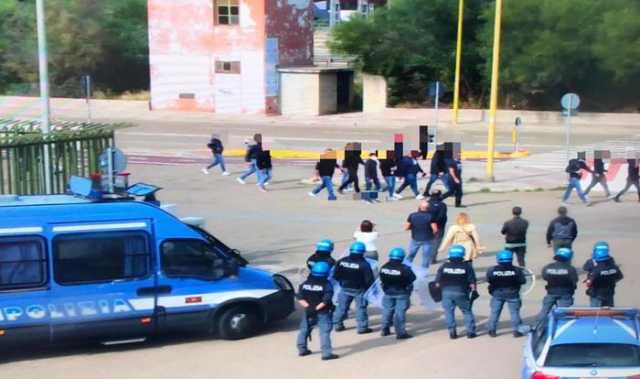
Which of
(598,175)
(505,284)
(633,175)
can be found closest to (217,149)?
(598,175)

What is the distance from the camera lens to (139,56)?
58.3m

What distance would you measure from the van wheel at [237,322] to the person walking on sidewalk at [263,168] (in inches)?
544

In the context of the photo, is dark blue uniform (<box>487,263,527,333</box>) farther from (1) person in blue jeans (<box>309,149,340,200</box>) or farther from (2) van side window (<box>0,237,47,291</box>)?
(1) person in blue jeans (<box>309,149,340,200</box>)

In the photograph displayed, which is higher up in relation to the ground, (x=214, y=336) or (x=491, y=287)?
(x=491, y=287)

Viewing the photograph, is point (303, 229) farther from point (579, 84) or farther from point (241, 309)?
point (579, 84)

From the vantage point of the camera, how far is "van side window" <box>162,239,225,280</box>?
13.1 m

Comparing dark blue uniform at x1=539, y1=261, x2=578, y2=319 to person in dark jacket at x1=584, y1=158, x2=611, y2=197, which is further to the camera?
person in dark jacket at x1=584, y1=158, x2=611, y2=197

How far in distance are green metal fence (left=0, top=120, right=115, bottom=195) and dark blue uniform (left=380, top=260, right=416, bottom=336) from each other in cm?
714

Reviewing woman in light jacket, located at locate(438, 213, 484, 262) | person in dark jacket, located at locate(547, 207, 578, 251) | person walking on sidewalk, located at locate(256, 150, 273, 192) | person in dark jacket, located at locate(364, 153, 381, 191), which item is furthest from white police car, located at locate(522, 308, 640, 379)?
person walking on sidewalk, located at locate(256, 150, 273, 192)

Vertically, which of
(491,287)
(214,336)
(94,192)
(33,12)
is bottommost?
(214,336)

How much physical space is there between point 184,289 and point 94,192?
5.64ft

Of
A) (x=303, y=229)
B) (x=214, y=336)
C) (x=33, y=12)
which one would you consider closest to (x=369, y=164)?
(x=303, y=229)

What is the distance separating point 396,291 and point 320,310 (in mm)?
1398

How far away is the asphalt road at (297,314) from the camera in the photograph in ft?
39.8
